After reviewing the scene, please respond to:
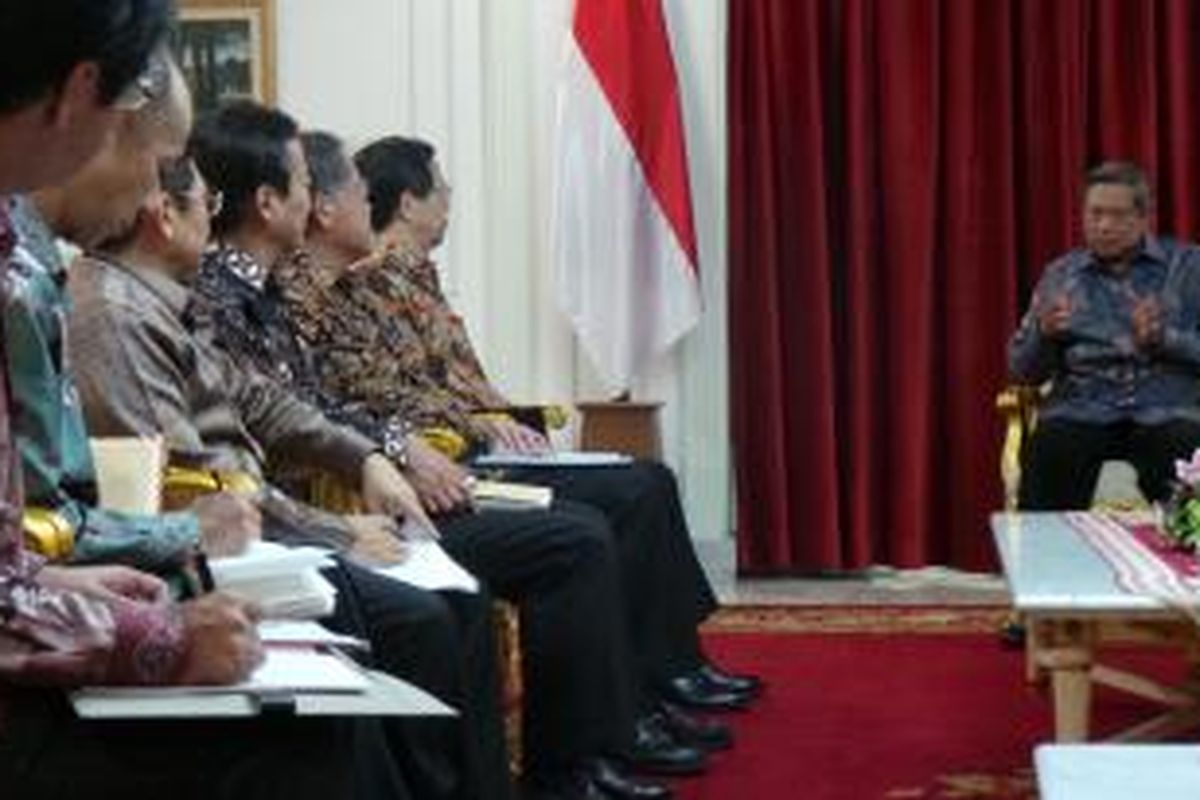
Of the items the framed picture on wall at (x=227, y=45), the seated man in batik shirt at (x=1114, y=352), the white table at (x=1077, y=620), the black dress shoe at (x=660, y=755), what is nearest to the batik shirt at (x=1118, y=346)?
the seated man in batik shirt at (x=1114, y=352)

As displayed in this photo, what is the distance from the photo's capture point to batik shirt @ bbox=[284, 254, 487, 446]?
13.0 ft

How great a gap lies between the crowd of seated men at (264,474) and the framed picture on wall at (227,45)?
169cm

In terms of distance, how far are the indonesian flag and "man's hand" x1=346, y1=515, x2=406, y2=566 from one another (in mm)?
3126

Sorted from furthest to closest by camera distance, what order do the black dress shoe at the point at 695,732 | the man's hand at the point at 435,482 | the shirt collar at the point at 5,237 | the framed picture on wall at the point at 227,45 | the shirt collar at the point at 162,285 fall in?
the framed picture on wall at the point at 227,45
the black dress shoe at the point at 695,732
the man's hand at the point at 435,482
the shirt collar at the point at 162,285
the shirt collar at the point at 5,237

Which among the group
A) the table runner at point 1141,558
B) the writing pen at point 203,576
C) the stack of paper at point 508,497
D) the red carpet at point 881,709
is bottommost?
the red carpet at point 881,709

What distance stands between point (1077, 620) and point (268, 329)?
1.43m

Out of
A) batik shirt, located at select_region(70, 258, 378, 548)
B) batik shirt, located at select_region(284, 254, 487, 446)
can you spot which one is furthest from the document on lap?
batik shirt, located at select_region(284, 254, 487, 446)

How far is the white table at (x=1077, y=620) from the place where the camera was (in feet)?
10.8

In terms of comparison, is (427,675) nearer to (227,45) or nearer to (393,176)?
(393,176)

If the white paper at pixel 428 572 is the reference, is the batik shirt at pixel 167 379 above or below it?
above

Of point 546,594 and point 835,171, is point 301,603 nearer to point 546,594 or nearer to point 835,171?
point 546,594

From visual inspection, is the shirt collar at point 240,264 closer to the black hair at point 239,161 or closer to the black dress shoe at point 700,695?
the black hair at point 239,161

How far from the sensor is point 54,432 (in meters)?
2.12

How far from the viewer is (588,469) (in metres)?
4.34
